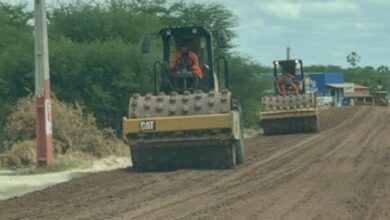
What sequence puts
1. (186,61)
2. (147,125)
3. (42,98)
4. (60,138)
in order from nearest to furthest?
(147,125) → (186,61) → (42,98) → (60,138)

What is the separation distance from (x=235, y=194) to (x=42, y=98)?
9071 millimetres

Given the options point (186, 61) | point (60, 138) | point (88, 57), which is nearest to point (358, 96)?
point (88, 57)

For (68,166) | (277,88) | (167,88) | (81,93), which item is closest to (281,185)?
(167,88)

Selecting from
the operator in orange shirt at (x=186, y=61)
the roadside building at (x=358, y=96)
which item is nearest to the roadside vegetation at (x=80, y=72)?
the operator in orange shirt at (x=186, y=61)

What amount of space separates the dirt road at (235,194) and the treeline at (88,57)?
369 inches

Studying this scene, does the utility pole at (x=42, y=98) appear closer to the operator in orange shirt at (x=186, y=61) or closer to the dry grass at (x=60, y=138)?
the dry grass at (x=60, y=138)

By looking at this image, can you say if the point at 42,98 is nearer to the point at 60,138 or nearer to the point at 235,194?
the point at 60,138

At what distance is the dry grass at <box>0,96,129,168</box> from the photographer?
25.0m

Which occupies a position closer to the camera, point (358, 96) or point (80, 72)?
point (80, 72)

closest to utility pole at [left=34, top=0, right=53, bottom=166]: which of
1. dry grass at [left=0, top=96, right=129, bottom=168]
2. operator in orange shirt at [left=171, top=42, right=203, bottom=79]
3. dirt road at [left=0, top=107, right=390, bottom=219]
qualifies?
dry grass at [left=0, top=96, right=129, bottom=168]

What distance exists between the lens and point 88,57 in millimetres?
32094

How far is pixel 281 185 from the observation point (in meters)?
17.1

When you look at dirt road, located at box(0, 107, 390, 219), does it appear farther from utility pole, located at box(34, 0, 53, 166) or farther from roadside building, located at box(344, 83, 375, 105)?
roadside building, located at box(344, 83, 375, 105)

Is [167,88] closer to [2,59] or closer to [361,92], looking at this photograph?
[2,59]
